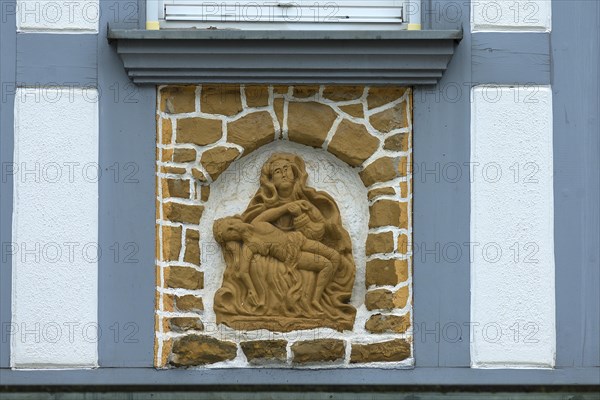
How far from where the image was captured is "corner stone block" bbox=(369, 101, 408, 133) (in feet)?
25.6

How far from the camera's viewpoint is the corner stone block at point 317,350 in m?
7.70

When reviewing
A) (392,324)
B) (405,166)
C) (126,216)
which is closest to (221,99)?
(126,216)

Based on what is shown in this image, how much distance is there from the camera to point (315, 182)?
789 cm

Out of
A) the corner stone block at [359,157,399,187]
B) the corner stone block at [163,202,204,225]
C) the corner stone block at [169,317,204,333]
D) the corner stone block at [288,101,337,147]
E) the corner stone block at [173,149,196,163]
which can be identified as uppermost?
the corner stone block at [288,101,337,147]

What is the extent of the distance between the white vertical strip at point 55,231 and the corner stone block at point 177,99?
0.36m

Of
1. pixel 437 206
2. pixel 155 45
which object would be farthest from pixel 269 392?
pixel 155 45

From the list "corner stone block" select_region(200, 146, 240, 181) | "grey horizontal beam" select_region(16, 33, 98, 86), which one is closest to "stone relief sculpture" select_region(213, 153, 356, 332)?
"corner stone block" select_region(200, 146, 240, 181)

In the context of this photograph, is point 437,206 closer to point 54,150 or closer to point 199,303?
point 199,303

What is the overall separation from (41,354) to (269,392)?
1.20 meters

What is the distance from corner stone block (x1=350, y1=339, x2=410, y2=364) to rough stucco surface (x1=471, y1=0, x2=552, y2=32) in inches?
67.3

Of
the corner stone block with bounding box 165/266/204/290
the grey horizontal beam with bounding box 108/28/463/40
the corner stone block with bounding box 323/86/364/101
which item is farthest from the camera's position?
the corner stone block with bounding box 323/86/364/101

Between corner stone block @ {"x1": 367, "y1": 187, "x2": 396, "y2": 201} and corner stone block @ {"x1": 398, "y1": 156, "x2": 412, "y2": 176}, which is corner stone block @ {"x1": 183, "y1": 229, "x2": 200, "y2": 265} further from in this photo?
corner stone block @ {"x1": 398, "y1": 156, "x2": 412, "y2": 176}

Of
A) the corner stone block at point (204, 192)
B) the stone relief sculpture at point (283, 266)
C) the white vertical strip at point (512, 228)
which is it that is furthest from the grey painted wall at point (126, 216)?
the white vertical strip at point (512, 228)

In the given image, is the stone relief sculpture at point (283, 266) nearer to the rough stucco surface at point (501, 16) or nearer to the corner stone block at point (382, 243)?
the corner stone block at point (382, 243)
